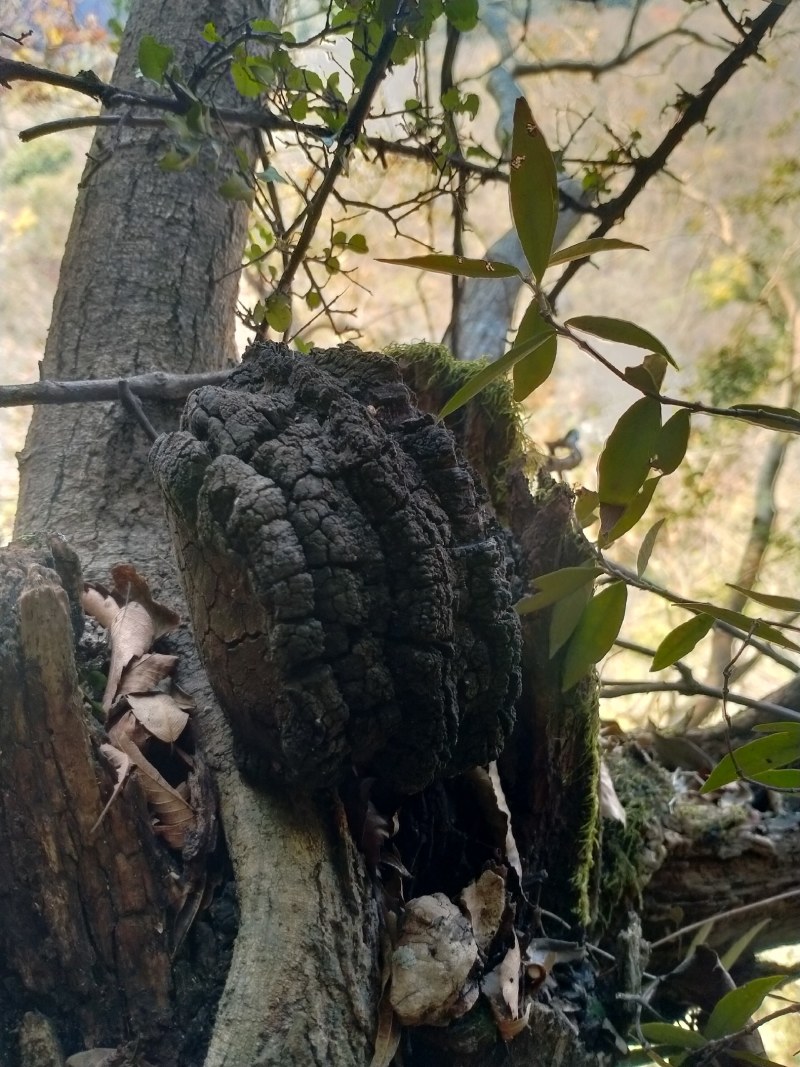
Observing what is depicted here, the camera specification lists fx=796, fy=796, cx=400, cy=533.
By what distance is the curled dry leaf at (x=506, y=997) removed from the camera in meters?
0.84

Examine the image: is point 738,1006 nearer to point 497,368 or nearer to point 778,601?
point 778,601

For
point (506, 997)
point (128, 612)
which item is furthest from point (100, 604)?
point (506, 997)

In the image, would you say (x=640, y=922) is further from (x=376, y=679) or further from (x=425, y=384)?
(x=425, y=384)

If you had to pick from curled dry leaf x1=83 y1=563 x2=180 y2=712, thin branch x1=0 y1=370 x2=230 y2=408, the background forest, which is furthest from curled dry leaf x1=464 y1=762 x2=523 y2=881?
the background forest

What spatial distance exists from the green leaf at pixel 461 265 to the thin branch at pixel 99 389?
0.55m

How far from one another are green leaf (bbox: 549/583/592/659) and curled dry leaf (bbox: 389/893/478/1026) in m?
0.32

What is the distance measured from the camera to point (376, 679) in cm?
76

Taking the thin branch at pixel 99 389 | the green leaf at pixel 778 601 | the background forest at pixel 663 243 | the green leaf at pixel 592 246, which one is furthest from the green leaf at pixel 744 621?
the background forest at pixel 663 243

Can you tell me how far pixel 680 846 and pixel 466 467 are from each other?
2.78ft

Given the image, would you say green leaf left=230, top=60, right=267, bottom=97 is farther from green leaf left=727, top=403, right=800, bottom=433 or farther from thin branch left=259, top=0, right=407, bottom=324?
green leaf left=727, top=403, right=800, bottom=433

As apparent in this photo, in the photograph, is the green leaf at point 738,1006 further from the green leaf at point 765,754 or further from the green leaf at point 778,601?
the green leaf at point 778,601

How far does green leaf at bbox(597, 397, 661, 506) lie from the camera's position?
0.79 meters

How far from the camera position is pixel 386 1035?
29.8 inches

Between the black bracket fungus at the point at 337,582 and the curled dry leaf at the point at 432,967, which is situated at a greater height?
the black bracket fungus at the point at 337,582
